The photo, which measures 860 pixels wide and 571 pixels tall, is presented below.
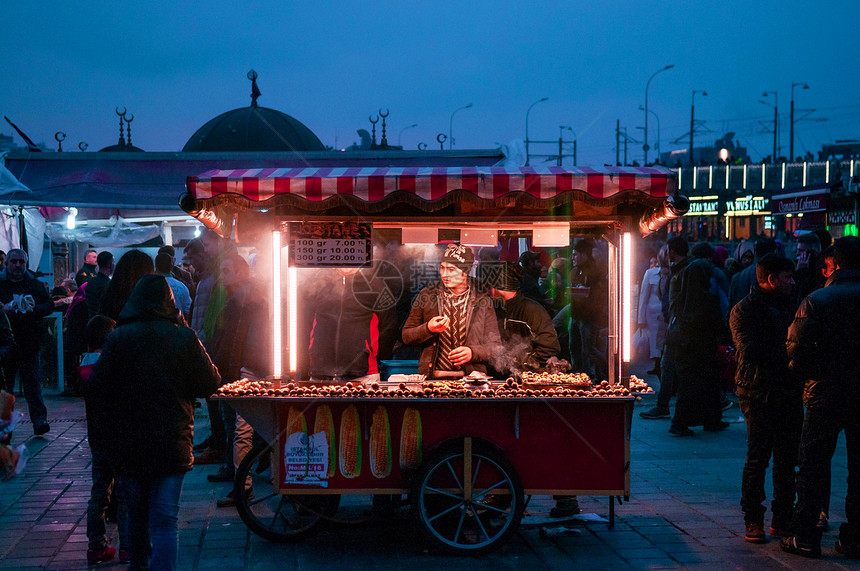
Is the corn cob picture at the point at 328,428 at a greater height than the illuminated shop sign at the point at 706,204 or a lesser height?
lesser

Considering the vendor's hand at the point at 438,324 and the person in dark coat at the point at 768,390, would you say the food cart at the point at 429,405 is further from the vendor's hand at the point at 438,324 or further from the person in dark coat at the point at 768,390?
the person in dark coat at the point at 768,390

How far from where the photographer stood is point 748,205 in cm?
3659

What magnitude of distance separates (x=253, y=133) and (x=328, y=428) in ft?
67.0

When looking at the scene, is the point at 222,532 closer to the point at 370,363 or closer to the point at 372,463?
the point at 372,463

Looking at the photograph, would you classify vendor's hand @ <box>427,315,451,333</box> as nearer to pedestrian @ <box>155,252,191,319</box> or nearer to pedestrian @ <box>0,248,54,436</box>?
pedestrian @ <box>155,252,191,319</box>

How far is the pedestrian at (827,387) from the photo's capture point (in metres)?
5.02

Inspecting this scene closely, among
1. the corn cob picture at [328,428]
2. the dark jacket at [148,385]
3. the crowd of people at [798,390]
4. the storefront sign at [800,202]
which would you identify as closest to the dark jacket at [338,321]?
the corn cob picture at [328,428]

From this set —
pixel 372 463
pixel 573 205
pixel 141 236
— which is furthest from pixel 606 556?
pixel 141 236

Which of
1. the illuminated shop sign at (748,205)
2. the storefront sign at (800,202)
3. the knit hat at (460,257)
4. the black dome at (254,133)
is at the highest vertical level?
the black dome at (254,133)

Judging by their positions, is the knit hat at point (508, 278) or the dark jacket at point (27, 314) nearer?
the knit hat at point (508, 278)

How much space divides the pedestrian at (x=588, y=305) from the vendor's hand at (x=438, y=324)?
15.9ft

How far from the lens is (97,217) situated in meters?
18.4

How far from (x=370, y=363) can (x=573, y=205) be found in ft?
7.08

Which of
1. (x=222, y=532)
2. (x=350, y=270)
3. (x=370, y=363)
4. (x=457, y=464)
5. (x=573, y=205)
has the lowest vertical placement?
(x=222, y=532)
